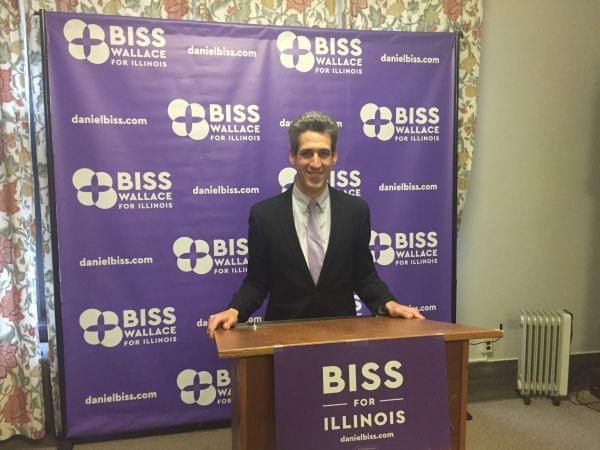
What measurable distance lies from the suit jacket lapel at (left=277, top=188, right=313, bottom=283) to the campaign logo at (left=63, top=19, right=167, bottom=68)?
1249 millimetres

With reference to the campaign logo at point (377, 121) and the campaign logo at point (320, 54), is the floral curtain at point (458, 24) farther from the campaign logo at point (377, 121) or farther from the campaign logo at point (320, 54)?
the campaign logo at point (377, 121)

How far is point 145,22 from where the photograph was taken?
2.46 m

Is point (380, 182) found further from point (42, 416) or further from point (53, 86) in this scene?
point (42, 416)

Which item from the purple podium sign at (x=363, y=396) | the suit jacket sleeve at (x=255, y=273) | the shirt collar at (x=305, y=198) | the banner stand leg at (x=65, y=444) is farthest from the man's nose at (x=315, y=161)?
the banner stand leg at (x=65, y=444)

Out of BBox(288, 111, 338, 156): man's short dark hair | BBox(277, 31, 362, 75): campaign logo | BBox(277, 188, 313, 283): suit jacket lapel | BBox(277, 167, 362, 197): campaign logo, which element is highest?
BBox(277, 31, 362, 75): campaign logo

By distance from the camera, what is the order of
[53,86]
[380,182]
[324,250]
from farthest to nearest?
[380,182] < [53,86] < [324,250]

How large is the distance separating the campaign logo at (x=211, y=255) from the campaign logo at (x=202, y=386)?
59 cm

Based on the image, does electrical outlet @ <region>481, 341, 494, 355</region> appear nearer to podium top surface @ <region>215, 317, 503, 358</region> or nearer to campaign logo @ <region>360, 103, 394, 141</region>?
campaign logo @ <region>360, 103, 394, 141</region>

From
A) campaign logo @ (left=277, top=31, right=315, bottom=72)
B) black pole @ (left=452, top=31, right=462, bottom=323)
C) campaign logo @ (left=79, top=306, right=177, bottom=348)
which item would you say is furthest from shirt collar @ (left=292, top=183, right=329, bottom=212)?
black pole @ (left=452, top=31, right=462, bottom=323)

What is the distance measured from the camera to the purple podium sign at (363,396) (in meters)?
1.16

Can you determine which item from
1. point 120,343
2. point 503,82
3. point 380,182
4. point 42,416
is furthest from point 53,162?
point 503,82

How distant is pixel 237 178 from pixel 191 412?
4.52 feet

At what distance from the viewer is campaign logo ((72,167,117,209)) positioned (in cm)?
248

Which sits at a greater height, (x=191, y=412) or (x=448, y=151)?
(x=448, y=151)
